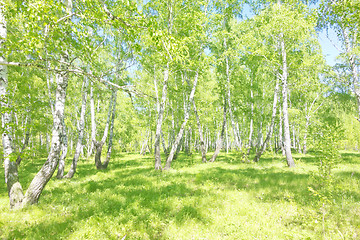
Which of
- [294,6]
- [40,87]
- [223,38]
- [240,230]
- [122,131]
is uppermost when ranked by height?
[294,6]

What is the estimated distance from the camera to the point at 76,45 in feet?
17.6

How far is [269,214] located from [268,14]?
17.2m

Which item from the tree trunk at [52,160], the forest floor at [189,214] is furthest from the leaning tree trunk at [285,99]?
the tree trunk at [52,160]

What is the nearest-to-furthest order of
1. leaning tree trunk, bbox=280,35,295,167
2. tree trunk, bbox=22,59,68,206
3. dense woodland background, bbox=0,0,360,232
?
dense woodland background, bbox=0,0,360,232, tree trunk, bbox=22,59,68,206, leaning tree trunk, bbox=280,35,295,167

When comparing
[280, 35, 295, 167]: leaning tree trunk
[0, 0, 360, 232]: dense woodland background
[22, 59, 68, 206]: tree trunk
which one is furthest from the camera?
[280, 35, 295, 167]: leaning tree trunk

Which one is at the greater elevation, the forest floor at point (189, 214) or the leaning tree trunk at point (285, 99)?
the leaning tree trunk at point (285, 99)

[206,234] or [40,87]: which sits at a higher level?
[40,87]

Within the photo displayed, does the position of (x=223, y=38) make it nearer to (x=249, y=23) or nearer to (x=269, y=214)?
(x=249, y=23)

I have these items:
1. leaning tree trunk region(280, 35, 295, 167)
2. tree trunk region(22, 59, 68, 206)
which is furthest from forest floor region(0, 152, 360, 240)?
leaning tree trunk region(280, 35, 295, 167)

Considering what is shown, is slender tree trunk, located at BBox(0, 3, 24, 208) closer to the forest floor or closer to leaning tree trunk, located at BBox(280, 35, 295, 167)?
the forest floor

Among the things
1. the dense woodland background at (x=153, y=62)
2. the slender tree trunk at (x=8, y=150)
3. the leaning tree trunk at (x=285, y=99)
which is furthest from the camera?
the leaning tree trunk at (x=285, y=99)

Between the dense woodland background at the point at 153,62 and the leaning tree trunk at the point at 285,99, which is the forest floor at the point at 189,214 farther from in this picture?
the leaning tree trunk at the point at 285,99

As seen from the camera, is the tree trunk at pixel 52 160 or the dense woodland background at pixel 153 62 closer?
the dense woodland background at pixel 153 62

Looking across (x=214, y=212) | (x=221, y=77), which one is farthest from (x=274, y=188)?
(x=221, y=77)
